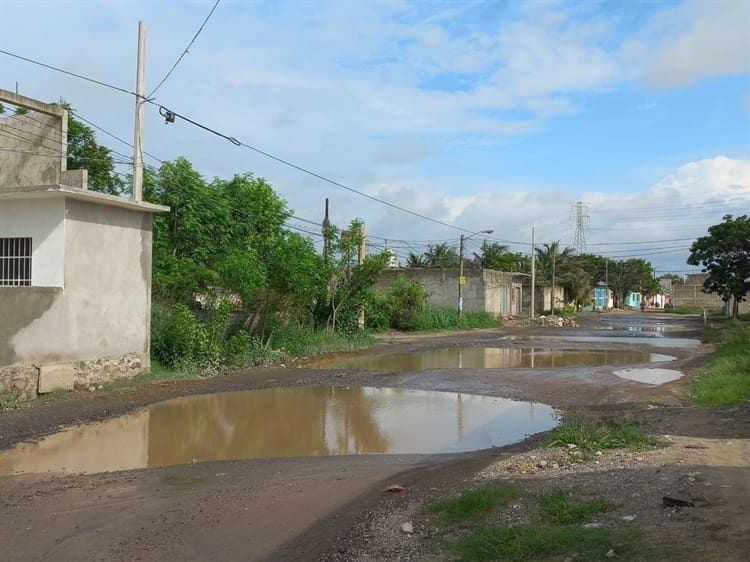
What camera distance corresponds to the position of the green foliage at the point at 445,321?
3906 centimetres

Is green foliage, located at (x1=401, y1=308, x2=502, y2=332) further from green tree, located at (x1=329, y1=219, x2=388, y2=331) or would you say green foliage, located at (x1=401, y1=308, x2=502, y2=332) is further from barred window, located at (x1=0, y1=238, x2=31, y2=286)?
barred window, located at (x1=0, y1=238, x2=31, y2=286)

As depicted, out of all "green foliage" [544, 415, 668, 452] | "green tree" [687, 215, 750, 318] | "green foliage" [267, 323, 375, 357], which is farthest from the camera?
"green tree" [687, 215, 750, 318]

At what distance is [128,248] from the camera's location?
16266mm

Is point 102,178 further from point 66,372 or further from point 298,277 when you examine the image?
point 66,372

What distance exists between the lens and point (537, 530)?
5.14 metres

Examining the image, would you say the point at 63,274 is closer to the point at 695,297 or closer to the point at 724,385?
the point at 724,385

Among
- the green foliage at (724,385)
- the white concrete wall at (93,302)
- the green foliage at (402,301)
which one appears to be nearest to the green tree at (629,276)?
the green foliage at (402,301)

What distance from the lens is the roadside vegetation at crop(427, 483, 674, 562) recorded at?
15.4 ft

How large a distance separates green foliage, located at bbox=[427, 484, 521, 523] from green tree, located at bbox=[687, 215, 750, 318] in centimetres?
3683

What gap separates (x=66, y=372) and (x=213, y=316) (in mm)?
6340

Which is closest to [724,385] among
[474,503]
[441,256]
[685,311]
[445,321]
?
[474,503]

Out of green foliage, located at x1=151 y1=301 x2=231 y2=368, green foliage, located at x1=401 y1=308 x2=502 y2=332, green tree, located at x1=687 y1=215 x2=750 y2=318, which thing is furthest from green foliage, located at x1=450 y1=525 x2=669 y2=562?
green tree, located at x1=687 y1=215 x2=750 y2=318

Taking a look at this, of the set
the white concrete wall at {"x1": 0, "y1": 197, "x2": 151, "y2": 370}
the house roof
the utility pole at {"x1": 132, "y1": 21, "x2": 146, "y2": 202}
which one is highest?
the utility pole at {"x1": 132, "y1": 21, "x2": 146, "y2": 202}

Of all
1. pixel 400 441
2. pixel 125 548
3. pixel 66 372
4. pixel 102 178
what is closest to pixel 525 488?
pixel 125 548
